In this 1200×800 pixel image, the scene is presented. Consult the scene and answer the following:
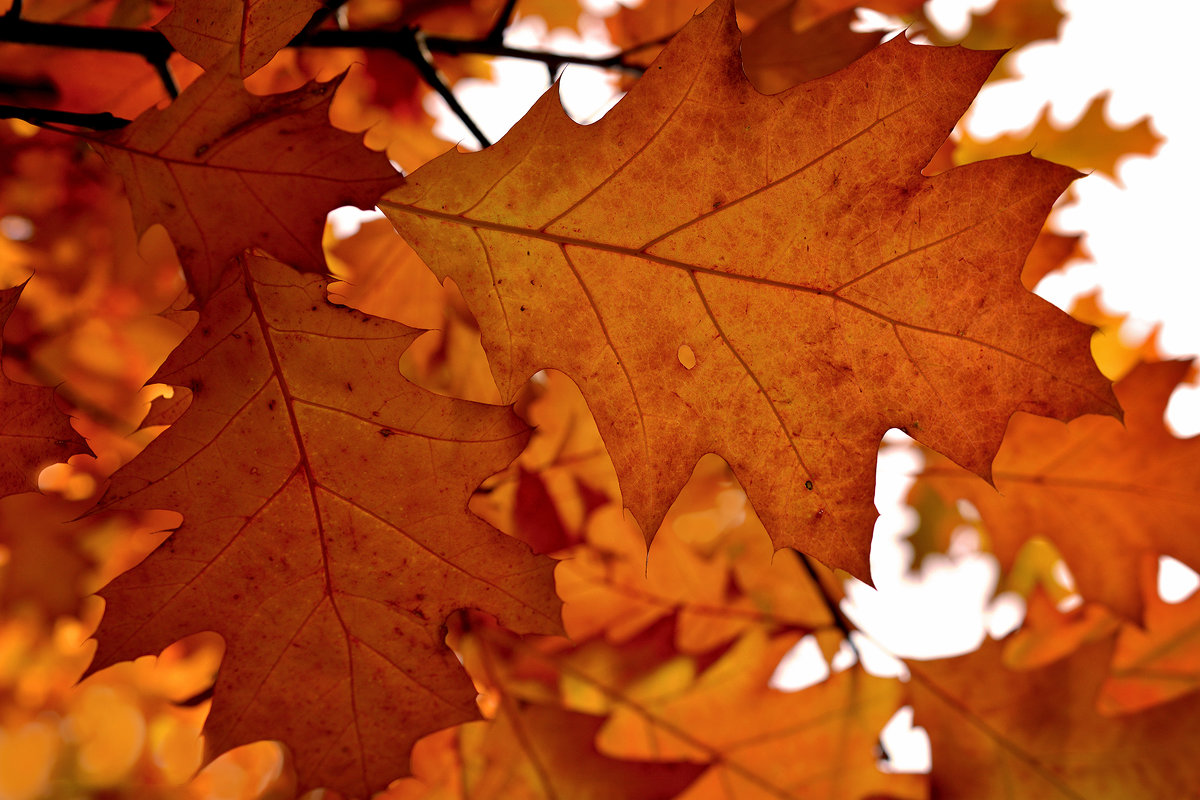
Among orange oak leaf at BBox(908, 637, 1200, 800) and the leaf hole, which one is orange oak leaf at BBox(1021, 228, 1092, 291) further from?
the leaf hole

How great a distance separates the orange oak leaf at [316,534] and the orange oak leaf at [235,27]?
17 centimetres

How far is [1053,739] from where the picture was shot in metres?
1.21

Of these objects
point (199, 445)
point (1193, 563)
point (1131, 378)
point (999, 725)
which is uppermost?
point (199, 445)

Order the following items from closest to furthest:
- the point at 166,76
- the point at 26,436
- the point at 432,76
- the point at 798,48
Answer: the point at 26,436, the point at 166,76, the point at 432,76, the point at 798,48

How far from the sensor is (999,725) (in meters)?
1.23

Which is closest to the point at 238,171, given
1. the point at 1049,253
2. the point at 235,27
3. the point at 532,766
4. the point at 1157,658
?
the point at 235,27

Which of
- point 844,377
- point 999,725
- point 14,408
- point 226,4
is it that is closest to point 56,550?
point 14,408

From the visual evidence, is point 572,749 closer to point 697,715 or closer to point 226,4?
point 697,715

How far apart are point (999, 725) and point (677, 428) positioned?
847 millimetres

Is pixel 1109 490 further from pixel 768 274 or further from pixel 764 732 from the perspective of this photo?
pixel 768 274

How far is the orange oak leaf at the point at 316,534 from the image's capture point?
729mm

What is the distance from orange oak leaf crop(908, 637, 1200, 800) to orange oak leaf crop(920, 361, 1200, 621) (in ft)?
0.48

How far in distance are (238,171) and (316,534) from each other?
0.34 meters

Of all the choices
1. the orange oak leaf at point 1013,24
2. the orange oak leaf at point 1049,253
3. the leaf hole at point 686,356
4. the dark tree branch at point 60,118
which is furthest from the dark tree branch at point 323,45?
the orange oak leaf at point 1013,24
